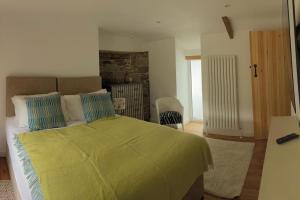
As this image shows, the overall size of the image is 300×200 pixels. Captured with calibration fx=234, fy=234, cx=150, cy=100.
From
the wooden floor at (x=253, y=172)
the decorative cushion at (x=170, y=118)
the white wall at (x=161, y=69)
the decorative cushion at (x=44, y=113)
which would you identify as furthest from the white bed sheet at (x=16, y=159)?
the white wall at (x=161, y=69)

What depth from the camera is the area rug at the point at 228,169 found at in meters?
2.52

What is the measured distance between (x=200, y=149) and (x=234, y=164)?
3.96 feet

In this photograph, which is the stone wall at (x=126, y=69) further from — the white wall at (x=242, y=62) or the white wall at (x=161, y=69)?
the white wall at (x=242, y=62)

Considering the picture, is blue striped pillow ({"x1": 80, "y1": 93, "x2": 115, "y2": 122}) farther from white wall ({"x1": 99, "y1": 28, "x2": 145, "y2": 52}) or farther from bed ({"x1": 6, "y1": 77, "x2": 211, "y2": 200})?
white wall ({"x1": 99, "y1": 28, "x2": 145, "y2": 52})

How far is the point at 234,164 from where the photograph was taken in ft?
10.4

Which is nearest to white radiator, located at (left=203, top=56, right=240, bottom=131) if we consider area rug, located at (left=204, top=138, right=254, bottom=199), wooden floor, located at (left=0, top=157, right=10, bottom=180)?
area rug, located at (left=204, top=138, right=254, bottom=199)

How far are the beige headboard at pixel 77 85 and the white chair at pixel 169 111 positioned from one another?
1422 mm

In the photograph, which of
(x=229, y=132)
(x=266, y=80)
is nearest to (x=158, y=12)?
(x=266, y=80)

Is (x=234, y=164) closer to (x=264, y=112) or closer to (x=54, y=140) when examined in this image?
(x=264, y=112)

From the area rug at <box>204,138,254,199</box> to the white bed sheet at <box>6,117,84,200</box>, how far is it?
1780mm

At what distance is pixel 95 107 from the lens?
10.3 feet

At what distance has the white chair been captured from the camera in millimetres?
4664

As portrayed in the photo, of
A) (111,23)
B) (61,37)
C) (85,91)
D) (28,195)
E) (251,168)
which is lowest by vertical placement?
(251,168)

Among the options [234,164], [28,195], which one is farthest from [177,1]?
[28,195]
